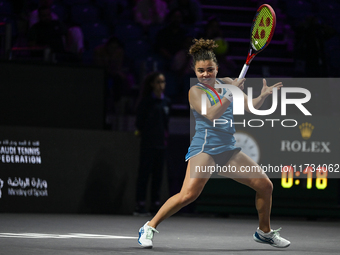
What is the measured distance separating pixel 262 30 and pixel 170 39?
7.06 meters

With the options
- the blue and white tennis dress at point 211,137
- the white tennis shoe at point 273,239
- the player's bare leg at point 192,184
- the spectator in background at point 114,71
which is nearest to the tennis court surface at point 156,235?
the white tennis shoe at point 273,239

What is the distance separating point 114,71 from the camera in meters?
11.6

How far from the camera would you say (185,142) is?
9172mm

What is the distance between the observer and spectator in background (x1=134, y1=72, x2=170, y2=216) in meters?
8.88

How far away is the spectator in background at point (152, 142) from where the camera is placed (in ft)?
29.1

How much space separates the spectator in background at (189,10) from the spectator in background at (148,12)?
33cm

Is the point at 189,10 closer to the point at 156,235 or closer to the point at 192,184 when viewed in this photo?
the point at 156,235

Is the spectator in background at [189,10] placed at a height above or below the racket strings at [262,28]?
above

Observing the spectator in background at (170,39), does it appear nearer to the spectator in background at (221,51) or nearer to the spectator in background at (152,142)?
the spectator in background at (221,51)

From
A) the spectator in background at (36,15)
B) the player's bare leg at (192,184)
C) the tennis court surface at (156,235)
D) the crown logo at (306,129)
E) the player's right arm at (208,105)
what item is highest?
the spectator in background at (36,15)

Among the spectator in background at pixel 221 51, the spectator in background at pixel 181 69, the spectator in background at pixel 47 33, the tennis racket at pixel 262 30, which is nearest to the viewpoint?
the tennis racket at pixel 262 30

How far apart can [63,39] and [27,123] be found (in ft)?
9.40

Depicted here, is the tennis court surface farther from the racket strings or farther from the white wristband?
the racket strings

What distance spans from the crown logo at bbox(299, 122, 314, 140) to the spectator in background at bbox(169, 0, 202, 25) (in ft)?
18.8
